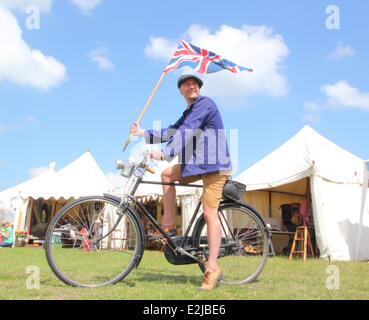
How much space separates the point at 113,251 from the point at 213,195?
3.43 ft

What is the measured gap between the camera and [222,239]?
367cm

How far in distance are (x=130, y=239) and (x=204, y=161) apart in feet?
3.24

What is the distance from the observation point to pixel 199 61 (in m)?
4.91

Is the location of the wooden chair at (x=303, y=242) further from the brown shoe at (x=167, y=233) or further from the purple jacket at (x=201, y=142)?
the purple jacket at (x=201, y=142)

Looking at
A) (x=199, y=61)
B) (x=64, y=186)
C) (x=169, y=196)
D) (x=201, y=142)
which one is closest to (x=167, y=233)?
(x=169, y=196)

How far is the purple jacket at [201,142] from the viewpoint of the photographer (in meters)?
3.23

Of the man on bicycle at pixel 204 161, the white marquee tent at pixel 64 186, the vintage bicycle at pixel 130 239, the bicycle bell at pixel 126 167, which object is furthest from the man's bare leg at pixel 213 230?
the white marquee tent at pixel 64 186

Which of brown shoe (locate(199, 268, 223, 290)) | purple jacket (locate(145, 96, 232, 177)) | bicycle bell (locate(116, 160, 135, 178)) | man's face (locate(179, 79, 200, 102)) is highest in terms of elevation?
man's face (locate(179, 79, 200, 102))

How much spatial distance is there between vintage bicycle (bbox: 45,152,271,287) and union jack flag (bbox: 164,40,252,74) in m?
1.88

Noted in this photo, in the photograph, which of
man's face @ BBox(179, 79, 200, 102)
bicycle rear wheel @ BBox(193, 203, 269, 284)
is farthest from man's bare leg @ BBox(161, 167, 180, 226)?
man's face @ BBox(179, 79, 200, 102)

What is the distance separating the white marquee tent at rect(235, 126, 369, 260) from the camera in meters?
9.27

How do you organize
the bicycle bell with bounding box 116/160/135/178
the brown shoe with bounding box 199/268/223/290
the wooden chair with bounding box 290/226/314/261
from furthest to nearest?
the wooden chair with bounding box 290/226/314/261
the bicycle bell with bounding box 116/160/135/178
the brown shoe with bounding box 199/268/223/290

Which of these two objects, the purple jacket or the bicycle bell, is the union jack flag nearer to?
the purple jacket
